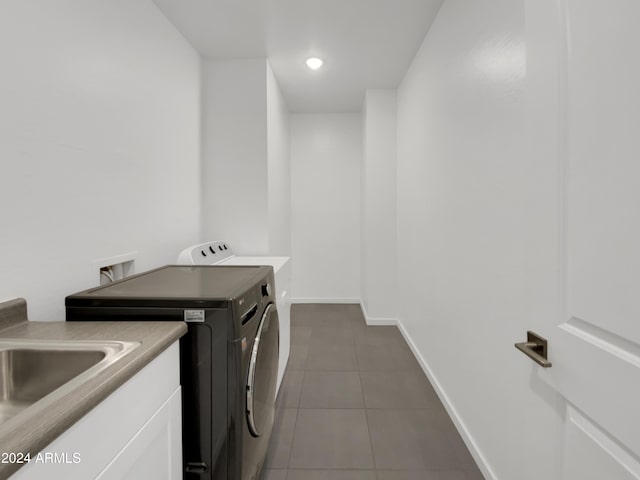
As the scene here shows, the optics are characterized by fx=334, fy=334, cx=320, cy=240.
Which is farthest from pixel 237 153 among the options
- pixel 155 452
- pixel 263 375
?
pixel 155 452

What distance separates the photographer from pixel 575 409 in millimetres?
763

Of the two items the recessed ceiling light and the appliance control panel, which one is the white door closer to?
the appliance control panel

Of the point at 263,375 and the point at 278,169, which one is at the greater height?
the point at 278,169

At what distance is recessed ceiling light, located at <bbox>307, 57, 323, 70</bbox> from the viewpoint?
2.88m

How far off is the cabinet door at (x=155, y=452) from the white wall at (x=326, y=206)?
3458 millimetres

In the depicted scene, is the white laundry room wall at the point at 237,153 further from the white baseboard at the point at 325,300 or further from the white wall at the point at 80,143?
the white baseboard at the point at 325,300

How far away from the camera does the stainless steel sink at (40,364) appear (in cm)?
90

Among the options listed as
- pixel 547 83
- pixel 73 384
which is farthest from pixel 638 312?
pixel 73 384

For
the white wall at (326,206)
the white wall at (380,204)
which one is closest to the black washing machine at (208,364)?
the white wall at (380,204)

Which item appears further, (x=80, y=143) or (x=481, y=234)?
(x=481, y=234)

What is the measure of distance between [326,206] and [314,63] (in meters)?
1.89

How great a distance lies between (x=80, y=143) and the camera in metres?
1.42

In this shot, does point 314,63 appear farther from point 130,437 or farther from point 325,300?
point 130,437

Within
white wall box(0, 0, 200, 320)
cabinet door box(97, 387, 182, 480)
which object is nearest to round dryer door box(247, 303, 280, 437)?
cabinet door box(97, 387, 182, 480)
